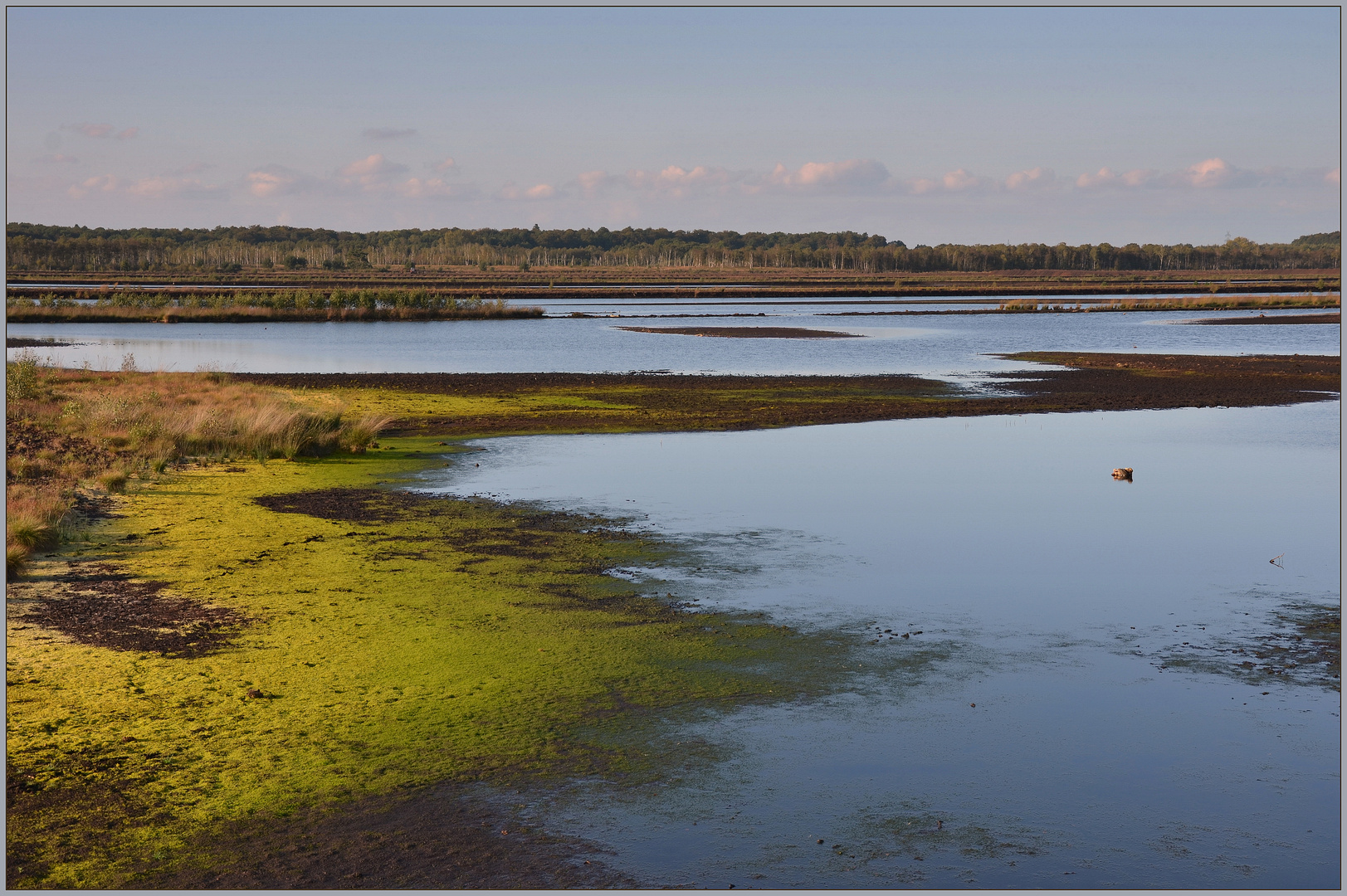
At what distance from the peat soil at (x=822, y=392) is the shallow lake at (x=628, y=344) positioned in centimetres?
291

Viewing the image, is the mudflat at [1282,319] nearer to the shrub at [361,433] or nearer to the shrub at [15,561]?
the shrub at [361,433]

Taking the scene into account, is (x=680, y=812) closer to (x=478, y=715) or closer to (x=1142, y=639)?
(x=478, y=715)

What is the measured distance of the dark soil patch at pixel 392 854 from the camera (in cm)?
503

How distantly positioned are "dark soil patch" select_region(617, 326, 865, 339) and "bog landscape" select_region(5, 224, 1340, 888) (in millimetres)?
26594

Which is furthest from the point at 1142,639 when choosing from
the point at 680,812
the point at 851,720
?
the point at 680,812

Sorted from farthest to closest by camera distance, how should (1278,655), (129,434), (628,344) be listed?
(628,344) → (129,434) → (1278,655)

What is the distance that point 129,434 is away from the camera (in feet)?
59.2

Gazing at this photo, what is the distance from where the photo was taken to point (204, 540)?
38.9ft

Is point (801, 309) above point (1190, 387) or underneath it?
above

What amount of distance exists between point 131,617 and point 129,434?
10126 mm

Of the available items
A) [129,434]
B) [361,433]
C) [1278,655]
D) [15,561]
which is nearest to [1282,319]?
[361,433]

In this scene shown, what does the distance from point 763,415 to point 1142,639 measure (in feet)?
48.9

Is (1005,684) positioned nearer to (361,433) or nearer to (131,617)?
(131,617)

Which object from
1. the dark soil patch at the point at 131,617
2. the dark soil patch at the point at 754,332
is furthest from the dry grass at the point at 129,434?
the dark soil patch at the point at 754,332
